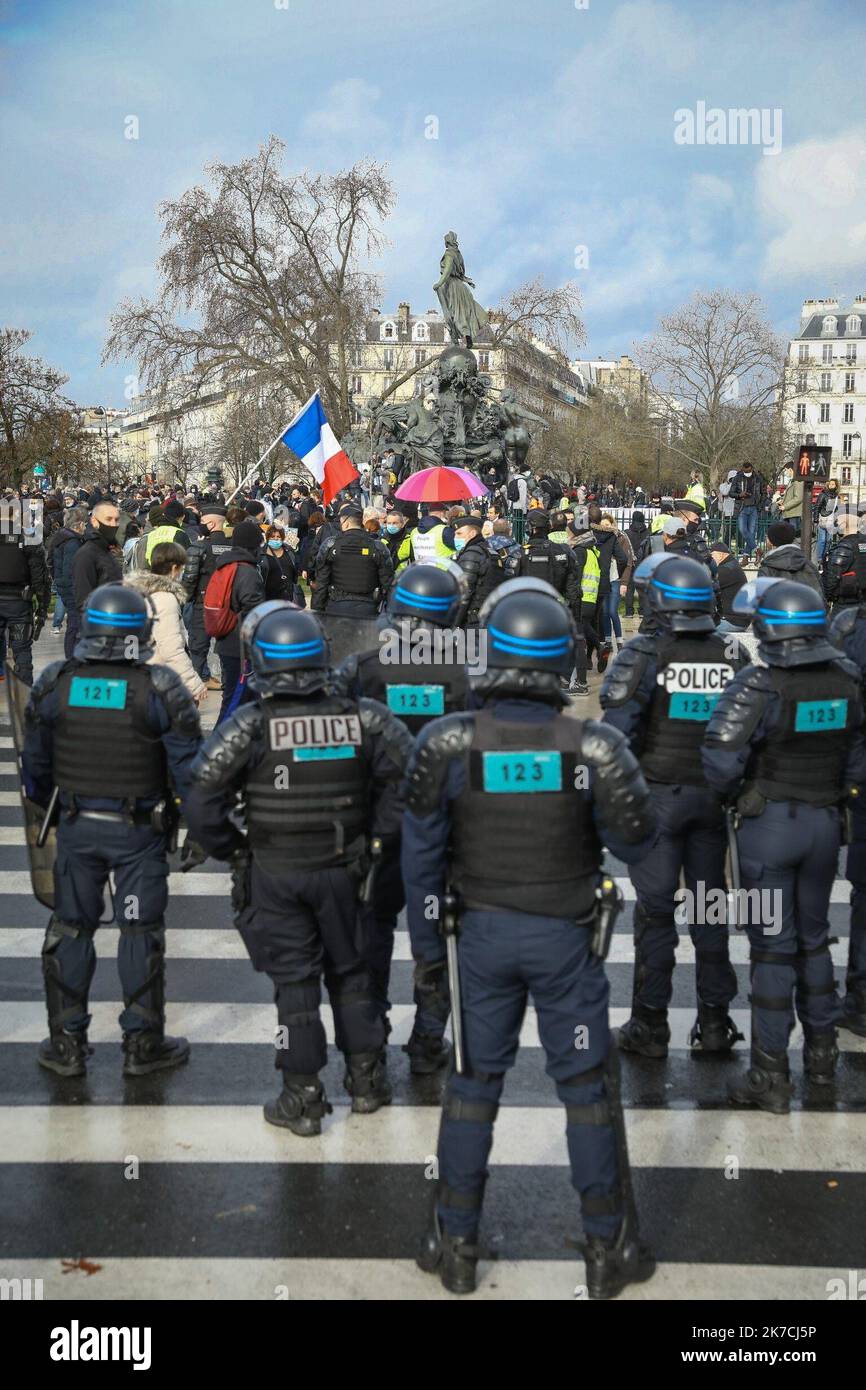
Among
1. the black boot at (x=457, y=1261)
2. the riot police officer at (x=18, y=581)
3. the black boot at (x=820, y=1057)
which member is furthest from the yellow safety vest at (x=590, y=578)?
the black boot at (x=457, y=1261)

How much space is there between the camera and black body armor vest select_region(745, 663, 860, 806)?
186 inches

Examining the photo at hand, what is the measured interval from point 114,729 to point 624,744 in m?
2.19

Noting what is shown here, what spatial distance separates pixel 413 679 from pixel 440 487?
8261 mm

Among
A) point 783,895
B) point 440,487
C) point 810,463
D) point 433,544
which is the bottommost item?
point 783,895

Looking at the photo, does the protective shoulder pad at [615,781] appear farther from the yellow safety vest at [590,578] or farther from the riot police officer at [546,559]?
the yellow safety vest at [590,578]

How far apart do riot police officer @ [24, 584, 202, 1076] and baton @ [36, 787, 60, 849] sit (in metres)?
0.06

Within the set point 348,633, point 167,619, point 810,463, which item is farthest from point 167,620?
point 810,463

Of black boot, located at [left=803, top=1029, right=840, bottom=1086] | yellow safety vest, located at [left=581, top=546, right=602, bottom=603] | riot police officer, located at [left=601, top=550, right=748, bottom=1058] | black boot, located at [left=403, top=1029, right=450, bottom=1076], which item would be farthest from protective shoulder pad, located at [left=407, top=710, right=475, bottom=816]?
yellow safety vest, located at [left=581, top=546, right=602, bottom=603]

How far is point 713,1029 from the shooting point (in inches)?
209

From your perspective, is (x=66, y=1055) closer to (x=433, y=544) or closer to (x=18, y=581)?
(x=18, y=581)

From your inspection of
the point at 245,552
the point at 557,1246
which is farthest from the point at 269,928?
the point at 245,552

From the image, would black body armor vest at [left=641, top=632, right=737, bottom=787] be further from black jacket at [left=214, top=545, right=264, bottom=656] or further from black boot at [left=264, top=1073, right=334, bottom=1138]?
black jacket at [left=214, top=545, right=264, bottom=656]

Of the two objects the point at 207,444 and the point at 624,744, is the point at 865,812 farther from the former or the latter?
the point at 207,444

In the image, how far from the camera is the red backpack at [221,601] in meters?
10.4
